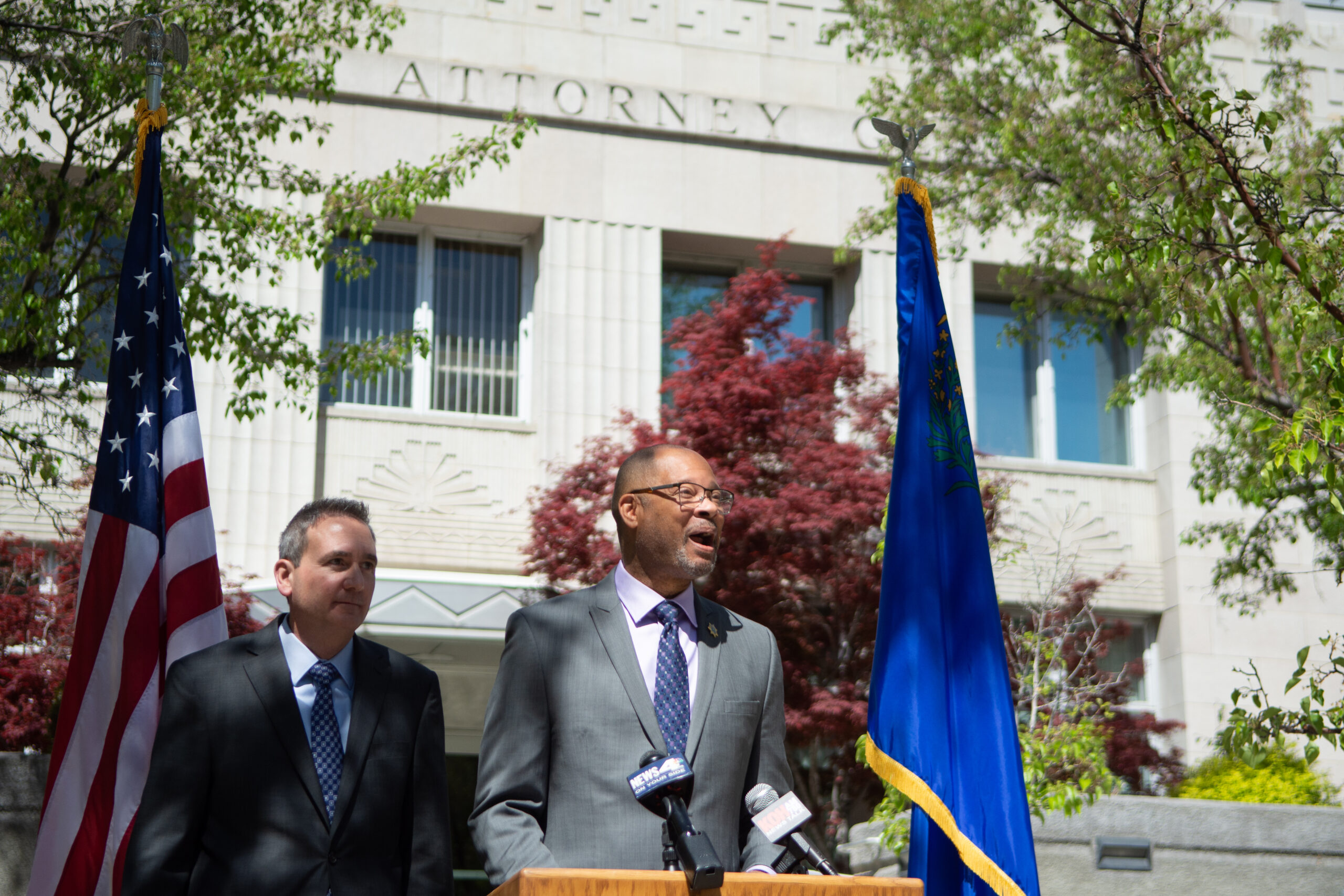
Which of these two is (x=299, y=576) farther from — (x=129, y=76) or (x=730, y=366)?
(x=730, y=366)

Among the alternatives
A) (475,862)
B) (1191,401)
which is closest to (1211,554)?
(1191,401)

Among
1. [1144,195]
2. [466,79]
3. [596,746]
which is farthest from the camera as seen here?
[466,79]

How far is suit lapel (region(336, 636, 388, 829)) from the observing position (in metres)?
4.29

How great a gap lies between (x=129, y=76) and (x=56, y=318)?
167 cm

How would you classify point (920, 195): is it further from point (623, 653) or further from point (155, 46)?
point (155, 46)

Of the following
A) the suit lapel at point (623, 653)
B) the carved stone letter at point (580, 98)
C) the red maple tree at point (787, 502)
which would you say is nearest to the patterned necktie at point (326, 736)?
the suit lapel at point (623, 653)

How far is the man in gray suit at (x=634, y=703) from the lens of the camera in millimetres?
4102

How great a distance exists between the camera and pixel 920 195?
643 cm

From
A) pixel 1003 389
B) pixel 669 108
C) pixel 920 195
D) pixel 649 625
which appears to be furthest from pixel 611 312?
pixel 649 625

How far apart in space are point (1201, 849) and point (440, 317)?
33.3ft

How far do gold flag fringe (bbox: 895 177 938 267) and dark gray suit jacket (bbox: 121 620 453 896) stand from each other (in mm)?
3145

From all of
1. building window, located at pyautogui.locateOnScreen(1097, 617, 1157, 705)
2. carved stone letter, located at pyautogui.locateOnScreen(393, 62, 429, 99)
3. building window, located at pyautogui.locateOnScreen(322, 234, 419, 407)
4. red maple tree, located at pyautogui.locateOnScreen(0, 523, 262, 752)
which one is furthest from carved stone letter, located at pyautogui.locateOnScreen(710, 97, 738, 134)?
red maple tree, located at pyautogui.locateOnScreen(0, 523, 262, 752)

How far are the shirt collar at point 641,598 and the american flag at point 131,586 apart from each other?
2.29 meters

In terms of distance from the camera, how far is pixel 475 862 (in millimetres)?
15828
